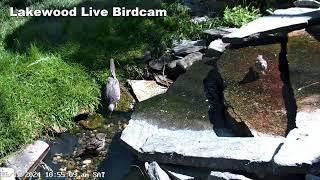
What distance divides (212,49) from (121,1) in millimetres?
2372

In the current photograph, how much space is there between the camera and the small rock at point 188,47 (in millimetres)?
7027

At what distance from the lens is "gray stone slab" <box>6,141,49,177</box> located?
17.5 ft

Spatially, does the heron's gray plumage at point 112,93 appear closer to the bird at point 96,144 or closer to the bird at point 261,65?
the bird at point 96,144

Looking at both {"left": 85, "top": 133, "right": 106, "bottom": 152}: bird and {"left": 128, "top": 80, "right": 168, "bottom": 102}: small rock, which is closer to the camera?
{"left": 85, "top": 133, "right": 106, "bottom": 152}: bird

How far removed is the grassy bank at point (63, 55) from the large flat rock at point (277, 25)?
4.15 ft

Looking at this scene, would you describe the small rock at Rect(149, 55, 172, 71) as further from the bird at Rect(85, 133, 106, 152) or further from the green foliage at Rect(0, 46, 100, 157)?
the bird at Rect(85, 133, 106, 152)

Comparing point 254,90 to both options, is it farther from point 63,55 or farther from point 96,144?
point 63,55

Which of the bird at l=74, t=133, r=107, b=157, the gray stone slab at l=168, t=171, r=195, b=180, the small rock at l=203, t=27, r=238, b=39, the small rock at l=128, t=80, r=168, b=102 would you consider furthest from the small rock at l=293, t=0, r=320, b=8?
the gray stone slab at l=168, t=171, r=195, b=180

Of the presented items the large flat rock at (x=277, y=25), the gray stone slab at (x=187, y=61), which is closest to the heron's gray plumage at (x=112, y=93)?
the gray stone slab at (x=187, y=61)

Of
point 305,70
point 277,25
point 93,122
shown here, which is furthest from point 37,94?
point 305,70

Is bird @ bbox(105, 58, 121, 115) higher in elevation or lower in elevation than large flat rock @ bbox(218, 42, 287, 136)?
lower

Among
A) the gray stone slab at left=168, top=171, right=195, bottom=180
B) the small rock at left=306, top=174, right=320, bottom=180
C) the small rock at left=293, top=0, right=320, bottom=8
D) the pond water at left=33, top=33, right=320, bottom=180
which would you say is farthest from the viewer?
the small rock at left=293, top=0, right=320, bottom=8

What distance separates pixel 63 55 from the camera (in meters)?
7.04

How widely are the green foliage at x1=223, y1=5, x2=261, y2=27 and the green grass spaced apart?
0.21 metres
